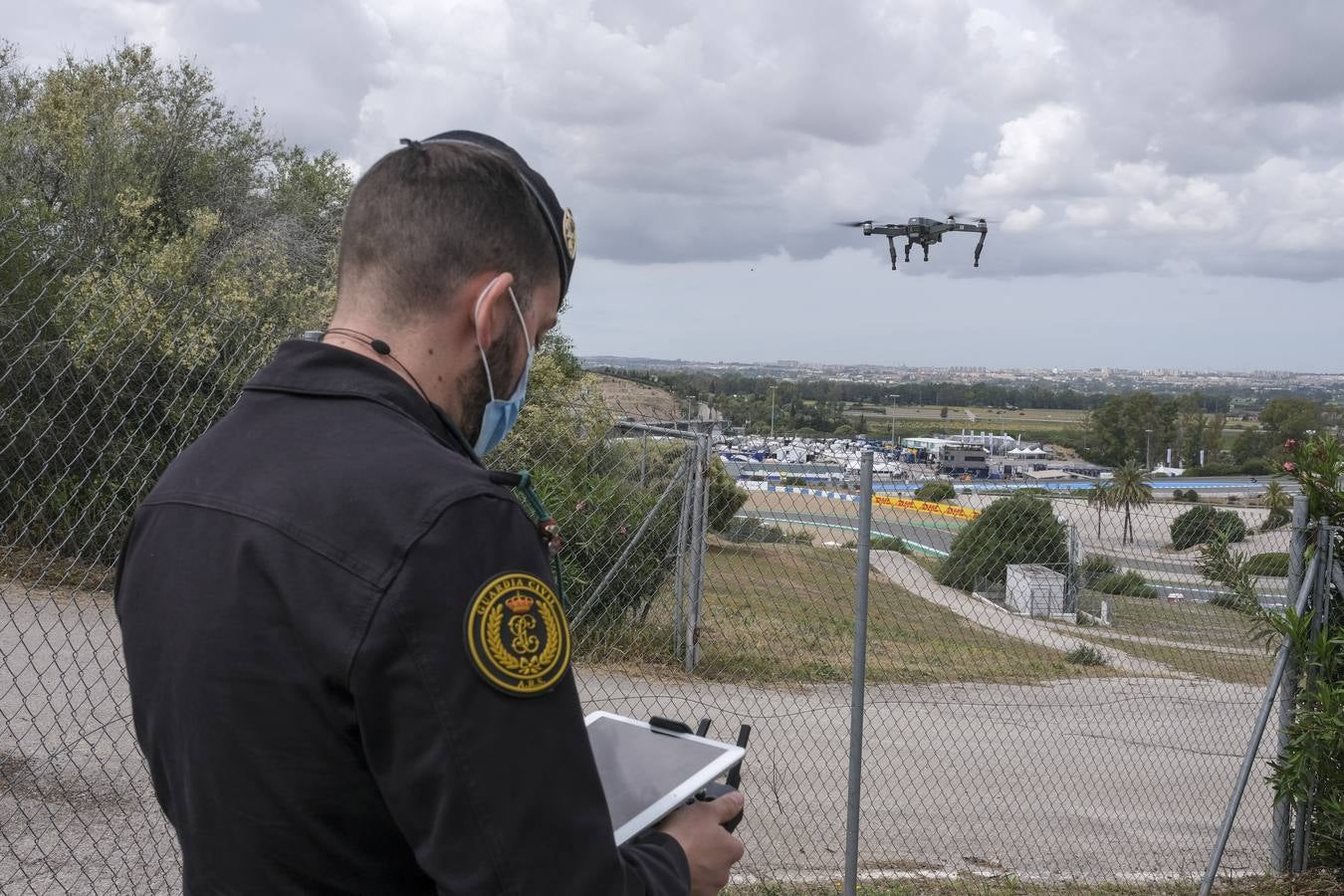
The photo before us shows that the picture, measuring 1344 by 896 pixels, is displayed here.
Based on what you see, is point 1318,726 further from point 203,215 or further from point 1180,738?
point 203,215

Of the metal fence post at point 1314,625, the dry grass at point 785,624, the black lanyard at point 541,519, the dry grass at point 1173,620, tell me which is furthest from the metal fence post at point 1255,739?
the black lanyard at point 541,519

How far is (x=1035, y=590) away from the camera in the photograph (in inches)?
264

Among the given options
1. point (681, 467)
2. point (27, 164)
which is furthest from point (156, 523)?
point (27, 164)

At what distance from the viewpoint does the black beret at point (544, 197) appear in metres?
1.48

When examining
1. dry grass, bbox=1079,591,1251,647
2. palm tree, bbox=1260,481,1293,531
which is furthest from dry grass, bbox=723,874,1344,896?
palm tree, bbox=1260,481,1293,531

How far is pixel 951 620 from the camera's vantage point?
25.6ft

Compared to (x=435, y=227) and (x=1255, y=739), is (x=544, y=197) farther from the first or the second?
(x=1255, y=739)

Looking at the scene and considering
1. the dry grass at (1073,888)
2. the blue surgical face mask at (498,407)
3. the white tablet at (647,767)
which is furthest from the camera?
the dry grass at (1073,888)

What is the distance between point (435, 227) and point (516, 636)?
546mm

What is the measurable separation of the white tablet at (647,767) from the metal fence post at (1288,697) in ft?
17.5

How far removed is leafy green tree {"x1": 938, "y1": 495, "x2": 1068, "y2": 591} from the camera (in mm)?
6320

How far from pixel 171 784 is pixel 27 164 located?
58.2ft

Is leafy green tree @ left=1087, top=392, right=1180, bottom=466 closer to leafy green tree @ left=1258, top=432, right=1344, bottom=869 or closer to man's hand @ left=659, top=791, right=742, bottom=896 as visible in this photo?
leafy green tree @ left=1258, top=432, right=1344, bottom=869

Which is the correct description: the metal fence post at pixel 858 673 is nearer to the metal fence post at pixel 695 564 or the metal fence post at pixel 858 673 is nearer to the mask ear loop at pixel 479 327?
the metal fence post at pixel 695 564
